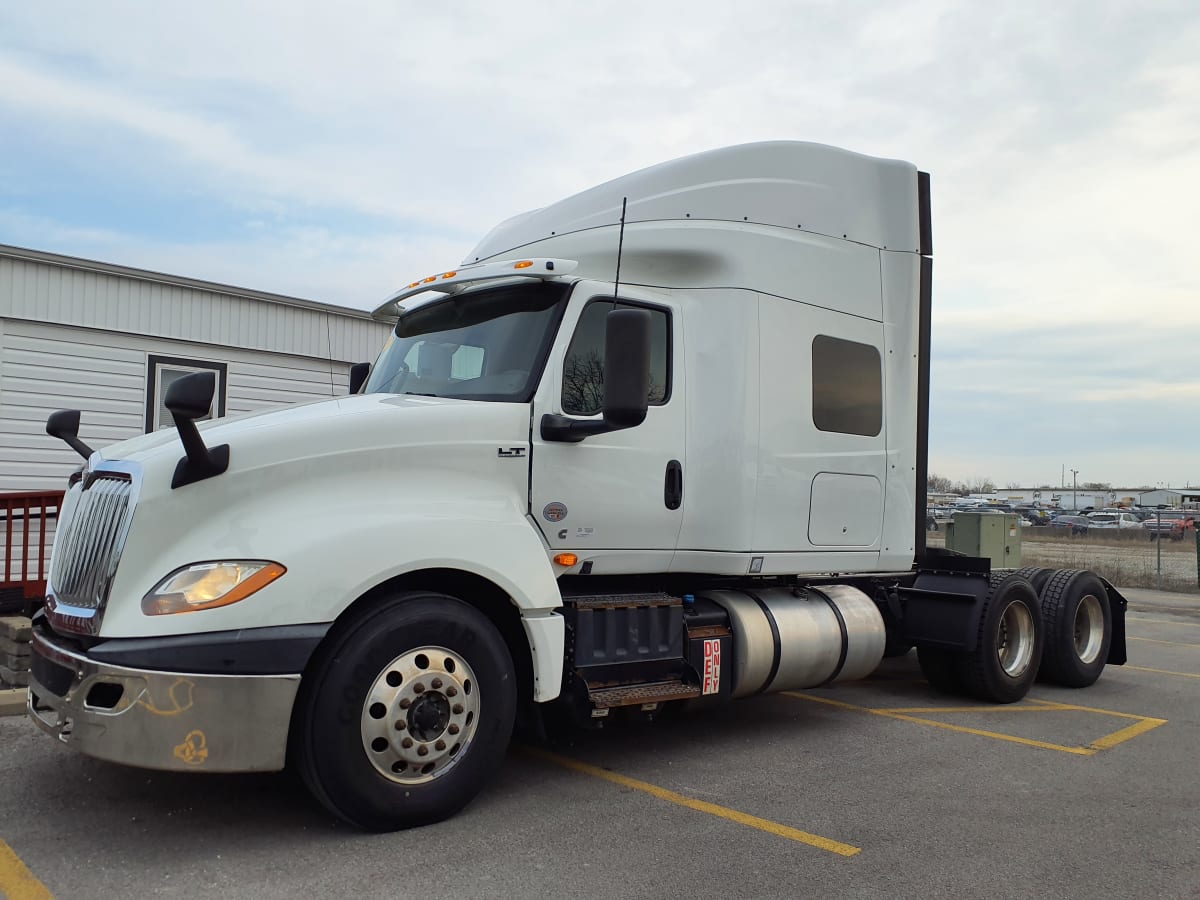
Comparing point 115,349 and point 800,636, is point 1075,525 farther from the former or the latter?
point 800,636

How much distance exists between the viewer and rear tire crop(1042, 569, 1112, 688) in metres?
8.25

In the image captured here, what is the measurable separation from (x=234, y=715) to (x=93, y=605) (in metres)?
0.76

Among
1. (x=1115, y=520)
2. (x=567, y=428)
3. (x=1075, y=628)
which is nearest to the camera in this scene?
(x=567, y=428)

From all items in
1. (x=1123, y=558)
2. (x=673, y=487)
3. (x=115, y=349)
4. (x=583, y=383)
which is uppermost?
(x=115, y=349)

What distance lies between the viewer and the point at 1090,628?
8695mm

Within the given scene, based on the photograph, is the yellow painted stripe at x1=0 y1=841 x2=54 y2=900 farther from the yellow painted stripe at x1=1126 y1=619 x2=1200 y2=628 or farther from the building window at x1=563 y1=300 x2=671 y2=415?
the yellow painted stripe at x1=1126 y1=619 x2=1200 y2=628

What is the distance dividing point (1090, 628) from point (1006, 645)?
1286 millimetres

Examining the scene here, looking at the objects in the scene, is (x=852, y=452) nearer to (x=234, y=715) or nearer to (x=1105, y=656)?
(x=1105, y=656)

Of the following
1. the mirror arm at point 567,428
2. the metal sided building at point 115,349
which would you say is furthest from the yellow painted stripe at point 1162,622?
the mirror arm at point 567,428

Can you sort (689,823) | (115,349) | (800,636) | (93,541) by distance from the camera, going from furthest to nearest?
(115,349) < (800,636) < (689,823) < (93,541)

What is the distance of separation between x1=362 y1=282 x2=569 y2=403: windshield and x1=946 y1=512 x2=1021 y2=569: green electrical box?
241 inches

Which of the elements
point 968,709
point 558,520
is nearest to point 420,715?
point 558,520

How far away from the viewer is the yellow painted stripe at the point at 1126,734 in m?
6.41

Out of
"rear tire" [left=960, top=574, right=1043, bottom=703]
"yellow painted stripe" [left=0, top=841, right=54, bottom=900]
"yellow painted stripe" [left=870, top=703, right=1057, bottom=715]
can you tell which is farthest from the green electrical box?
"yellow painted stripe" [left=0, top=841, right=54, bottom=900]
